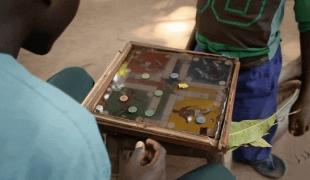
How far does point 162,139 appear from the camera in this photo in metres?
0.71

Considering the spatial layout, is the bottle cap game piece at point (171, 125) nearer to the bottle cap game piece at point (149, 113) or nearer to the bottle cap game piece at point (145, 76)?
the bottle cap game piece at point (149, 113)

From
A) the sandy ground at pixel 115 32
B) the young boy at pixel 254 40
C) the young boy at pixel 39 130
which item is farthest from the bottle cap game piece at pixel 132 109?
the sandy ground at pixel 115 32

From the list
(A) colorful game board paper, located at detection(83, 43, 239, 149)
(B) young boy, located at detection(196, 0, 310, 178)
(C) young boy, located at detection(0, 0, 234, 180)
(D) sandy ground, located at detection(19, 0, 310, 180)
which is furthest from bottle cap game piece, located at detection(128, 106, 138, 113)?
(D) sandy ground, located at detection(19, 0, 310, 180)

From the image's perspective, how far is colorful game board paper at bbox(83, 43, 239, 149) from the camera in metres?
0.70

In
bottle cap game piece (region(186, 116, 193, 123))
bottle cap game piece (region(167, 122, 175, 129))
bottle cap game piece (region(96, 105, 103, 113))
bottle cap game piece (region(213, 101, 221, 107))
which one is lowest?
bottle cap game piece (region(96, 105, 103, 113))

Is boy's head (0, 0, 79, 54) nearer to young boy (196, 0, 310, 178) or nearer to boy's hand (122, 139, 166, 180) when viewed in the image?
boy's hand (122, 139, 166, 180)

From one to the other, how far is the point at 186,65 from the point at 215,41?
0.20 meters

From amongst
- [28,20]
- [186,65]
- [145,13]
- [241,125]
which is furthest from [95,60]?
[28,20]

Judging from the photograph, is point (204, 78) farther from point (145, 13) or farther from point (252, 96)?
point (145, 13)

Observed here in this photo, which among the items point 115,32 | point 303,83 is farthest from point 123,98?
point 115,32

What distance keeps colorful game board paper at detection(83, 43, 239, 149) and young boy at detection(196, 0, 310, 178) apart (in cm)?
15

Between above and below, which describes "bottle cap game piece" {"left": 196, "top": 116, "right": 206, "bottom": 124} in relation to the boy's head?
below

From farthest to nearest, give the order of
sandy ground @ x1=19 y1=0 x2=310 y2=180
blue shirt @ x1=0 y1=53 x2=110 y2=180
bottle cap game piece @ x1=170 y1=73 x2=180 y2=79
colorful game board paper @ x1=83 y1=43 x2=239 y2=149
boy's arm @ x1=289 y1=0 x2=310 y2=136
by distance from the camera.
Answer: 1. sandy ground @ x1=19 y1=0 x2=310 y2=180
2. boy's arm @ x1=289 y1=0 x2=310 y2=136
3. bottle cap game piece @ x1=170 y1=73 x2=180 y2=79
4. colorful game board paper @ x1=83 y1=43 x2=239 y2=149
5. blue shirt @ x1=0 y1=53 x2=110 y2=180

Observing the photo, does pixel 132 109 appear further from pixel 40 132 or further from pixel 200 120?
pixel 40 132
